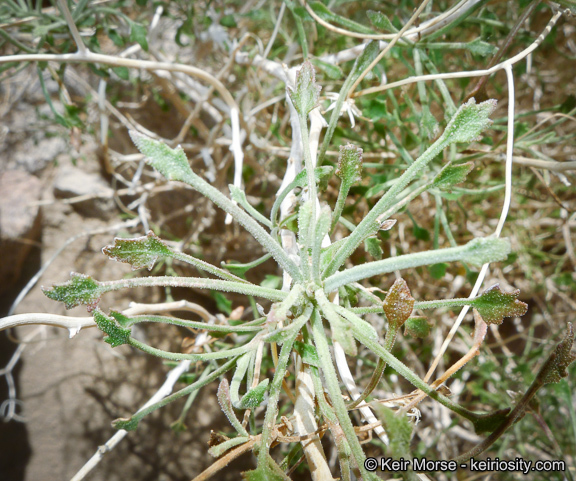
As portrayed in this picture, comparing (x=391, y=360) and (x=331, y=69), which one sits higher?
(x=331, y=69)

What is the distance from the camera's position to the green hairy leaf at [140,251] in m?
0.44

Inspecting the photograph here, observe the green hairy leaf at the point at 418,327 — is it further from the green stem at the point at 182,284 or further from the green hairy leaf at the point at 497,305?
the green stem at the point at 182,284

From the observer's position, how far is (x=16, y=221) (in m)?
1.43

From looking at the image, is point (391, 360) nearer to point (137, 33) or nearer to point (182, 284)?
point (182, 284)

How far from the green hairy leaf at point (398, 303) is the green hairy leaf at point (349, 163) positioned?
0.50 ft

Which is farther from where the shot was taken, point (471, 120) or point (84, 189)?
point (84, 189)

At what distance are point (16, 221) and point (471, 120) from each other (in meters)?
1.53

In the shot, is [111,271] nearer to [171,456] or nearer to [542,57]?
[171,456]

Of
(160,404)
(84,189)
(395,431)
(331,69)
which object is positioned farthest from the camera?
(84,189)

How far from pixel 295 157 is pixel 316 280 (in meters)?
0.25

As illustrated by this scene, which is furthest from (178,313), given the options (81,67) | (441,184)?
(81,67)

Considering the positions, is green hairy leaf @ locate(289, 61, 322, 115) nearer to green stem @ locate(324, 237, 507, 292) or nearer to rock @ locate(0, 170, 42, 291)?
green stem @ locate(324, 237, 507, 292)

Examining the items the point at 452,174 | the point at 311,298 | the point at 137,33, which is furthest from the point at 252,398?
the point at 137,33

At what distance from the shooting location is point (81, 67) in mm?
1482
